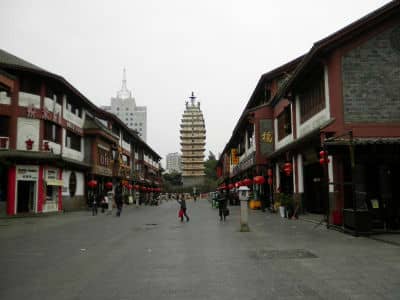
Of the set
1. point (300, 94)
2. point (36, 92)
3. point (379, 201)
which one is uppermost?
point (36, 92)

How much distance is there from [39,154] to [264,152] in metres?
16.4

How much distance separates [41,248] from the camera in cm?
1162

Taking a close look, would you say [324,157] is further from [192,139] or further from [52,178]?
[192,139]

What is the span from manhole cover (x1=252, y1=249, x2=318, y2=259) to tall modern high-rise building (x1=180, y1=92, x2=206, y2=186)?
299ft

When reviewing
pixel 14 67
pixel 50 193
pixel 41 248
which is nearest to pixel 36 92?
pixel 14 67

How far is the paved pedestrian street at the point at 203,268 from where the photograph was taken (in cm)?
627

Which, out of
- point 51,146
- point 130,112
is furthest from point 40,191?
point 130,112

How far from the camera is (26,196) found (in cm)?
2858

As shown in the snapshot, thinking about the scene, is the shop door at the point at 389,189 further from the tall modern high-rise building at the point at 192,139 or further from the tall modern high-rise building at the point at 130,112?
the tall modern high-rise building at the point at 130,112

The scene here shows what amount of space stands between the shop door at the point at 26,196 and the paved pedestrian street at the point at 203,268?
16590mm

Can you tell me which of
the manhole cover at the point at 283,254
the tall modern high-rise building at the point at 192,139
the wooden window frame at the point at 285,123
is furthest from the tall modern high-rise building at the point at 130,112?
the manhole cover at the point at 283,254

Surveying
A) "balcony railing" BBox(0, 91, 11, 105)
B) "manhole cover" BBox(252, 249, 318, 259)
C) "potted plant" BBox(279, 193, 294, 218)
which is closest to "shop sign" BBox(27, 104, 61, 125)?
"balcony railing" BBox(0, 91, 11, 105)

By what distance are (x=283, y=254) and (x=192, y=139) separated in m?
92.1

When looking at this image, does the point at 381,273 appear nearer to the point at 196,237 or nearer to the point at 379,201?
the point at 196,237
